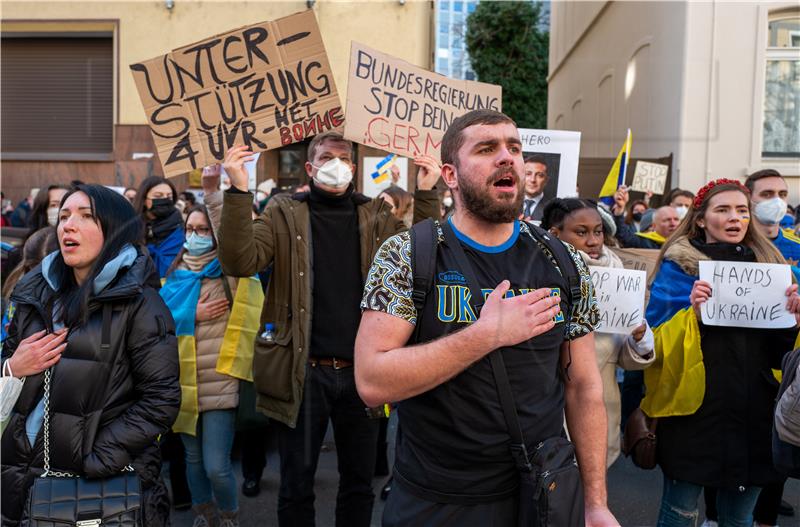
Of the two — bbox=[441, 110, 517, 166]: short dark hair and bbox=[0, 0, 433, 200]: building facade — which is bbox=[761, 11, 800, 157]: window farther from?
bbox=[441, 110, 517, 166]: short dark hair

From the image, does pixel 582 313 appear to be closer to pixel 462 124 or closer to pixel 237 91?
pixel 462 124

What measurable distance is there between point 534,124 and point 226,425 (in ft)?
109

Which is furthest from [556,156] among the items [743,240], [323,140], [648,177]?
[648,177]

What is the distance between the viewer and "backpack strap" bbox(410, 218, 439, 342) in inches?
81.5

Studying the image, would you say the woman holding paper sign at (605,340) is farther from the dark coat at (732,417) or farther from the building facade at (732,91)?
the building facade at (732,91)

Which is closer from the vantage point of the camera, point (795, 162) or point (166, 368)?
point (166, 368)

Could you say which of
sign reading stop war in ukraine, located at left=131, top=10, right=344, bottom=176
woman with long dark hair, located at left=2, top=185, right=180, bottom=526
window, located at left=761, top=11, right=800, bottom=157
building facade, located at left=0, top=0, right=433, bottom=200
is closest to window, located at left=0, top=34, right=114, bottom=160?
building facade, located at left=0, top=0, right=433, bottom=200

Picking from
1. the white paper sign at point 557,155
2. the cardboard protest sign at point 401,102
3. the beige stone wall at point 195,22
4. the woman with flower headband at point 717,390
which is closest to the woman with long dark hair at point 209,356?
the cardboard protest sign at point 401,102

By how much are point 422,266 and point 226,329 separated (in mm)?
2381

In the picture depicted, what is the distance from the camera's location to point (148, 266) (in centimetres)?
296

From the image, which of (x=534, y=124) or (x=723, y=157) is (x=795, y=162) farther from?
(x=534, y=124)

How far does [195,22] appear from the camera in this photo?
14531mm

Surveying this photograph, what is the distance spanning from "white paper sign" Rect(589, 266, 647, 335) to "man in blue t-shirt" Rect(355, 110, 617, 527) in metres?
1.15

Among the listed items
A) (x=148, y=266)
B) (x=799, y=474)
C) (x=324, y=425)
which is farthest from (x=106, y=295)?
(x=799, y=474)
